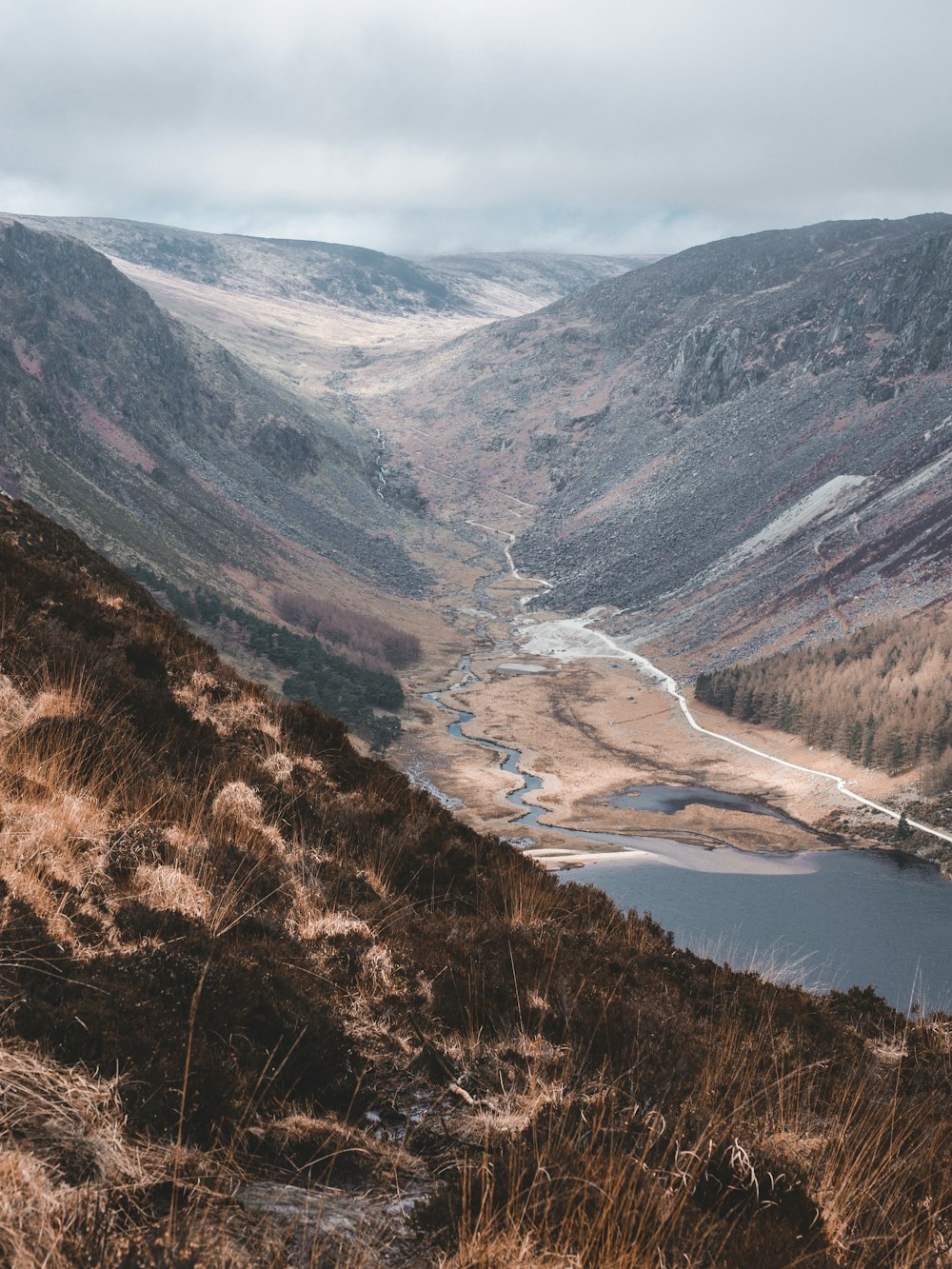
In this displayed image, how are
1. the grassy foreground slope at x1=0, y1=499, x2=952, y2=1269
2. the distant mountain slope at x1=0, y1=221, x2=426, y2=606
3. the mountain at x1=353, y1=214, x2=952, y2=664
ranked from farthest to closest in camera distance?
the mountain at x1=353, y1=214, x2=952, y2=664 → the distant mountain slope at x1=0, y1=221, x2=426, y2=606 → the grassy foreground slope at x1=0, y1=499, x2=952, y2=1269

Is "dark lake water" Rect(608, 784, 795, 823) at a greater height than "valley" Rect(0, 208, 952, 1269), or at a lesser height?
lesser

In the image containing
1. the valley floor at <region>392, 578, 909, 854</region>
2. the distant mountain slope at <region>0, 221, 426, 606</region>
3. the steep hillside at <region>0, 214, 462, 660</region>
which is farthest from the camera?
the steep hillside at <region>0, 214, 462, 660</region>

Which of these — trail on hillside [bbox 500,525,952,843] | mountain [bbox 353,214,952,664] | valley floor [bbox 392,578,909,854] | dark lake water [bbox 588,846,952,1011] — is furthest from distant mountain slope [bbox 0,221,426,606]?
dark lake water [bbox 588,846,952,1011]

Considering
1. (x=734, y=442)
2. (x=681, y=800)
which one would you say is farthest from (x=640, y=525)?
(x=681, y=800)

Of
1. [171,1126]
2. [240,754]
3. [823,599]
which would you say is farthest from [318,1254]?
[823,599]

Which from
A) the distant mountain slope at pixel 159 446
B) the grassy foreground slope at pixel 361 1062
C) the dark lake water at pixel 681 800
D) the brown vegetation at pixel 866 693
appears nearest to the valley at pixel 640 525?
the dark lake water at pixel 681 800

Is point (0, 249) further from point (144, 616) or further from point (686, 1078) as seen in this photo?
point (686, 1078)

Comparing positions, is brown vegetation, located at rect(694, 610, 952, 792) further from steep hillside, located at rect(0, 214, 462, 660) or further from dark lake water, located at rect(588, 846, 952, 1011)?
steep hillside, located at rect(0, 214, 462, 660)
